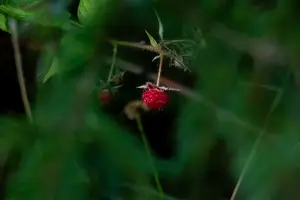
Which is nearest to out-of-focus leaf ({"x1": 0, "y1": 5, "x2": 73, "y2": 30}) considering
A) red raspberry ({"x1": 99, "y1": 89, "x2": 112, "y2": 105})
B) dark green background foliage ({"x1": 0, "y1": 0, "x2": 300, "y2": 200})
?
dark green background foliage ({"x1": 0, "y1": 0, "x2": 300, "y2": 200})

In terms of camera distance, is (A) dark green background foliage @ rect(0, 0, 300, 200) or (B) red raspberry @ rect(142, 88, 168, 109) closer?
(A) dark green background foliage @ rect(0, 0, 300, 200)

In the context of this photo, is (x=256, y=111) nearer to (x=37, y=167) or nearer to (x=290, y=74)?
(x=290, y=74)

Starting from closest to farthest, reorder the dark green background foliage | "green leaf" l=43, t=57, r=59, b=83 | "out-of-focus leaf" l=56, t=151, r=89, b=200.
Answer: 1. the dark green background foliage
2. "out-of-focus leaf" l=56, t=151, r=89, b=200
3. "green leaf" l=43, t=57, r=59, b=83

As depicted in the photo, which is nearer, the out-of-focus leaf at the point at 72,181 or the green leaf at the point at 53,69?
the out-of-focus leaf at the point at 72,181

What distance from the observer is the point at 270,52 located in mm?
425

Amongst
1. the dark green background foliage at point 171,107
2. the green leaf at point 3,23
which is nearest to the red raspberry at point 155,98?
the dark green background foliage at point 171,107

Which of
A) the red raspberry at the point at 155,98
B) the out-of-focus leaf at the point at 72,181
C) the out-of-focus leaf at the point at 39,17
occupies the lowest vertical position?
the out-of-focus leaf at the point at 72,181

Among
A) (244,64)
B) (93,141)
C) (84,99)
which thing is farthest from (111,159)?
(244,64)

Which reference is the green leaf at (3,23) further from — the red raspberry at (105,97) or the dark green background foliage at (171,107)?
the red raspberry at (105,97)

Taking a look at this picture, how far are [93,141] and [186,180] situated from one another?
0.47ft

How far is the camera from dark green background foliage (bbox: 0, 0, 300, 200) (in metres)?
0.44

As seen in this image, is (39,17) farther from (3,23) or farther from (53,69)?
(3,23)

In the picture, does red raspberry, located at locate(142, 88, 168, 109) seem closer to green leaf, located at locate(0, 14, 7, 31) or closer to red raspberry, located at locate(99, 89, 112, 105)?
red raspberry, located at locate(99, 89, 112, 105)

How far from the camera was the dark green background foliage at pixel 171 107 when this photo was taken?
1.44 feet
